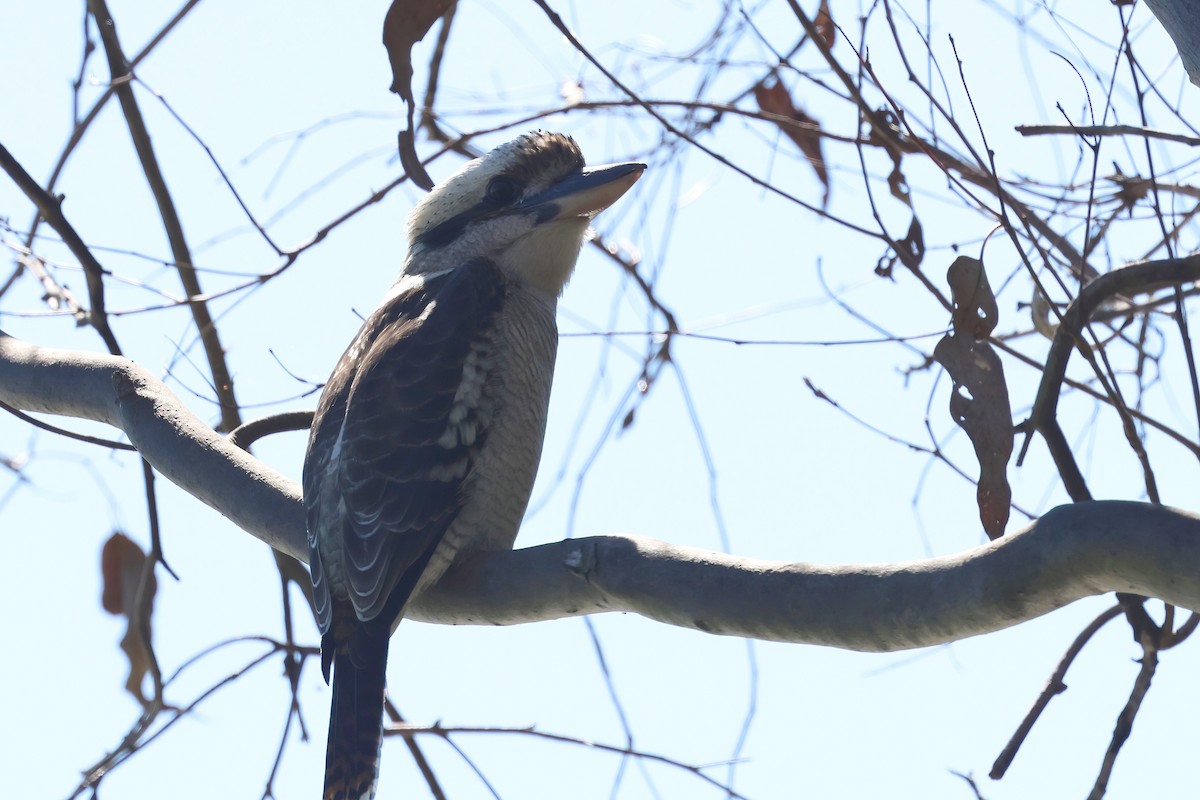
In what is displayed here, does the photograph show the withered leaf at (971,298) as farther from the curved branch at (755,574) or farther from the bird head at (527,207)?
the bird head at (527,207)

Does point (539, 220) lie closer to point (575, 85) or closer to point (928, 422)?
point (575, 85)

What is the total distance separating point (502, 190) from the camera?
3.22 m

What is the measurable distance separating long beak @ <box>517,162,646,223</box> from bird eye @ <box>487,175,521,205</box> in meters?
0.05

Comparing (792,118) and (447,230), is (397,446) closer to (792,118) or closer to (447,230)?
(447,230)

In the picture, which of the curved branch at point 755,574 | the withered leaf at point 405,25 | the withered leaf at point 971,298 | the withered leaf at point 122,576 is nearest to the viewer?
the curved branch at point 755,574

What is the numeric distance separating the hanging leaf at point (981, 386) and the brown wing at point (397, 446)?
965mm

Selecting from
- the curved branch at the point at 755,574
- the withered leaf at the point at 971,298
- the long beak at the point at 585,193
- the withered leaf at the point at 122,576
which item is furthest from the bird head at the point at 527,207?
the withered leaf at the point at 122,576

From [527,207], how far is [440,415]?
75cm

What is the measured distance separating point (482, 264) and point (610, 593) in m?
1.23

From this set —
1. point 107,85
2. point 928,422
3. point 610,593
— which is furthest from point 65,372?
point 928,422

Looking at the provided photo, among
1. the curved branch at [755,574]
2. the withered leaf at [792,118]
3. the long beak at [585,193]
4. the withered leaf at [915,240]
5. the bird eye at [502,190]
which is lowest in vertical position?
the curved branch at [755,574]

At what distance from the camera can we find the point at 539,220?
10.3 feet

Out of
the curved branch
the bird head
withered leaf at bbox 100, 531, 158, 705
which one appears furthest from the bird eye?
withered leaf at bbox 100, 531, 158, 705

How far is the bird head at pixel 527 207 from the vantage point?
311cm
